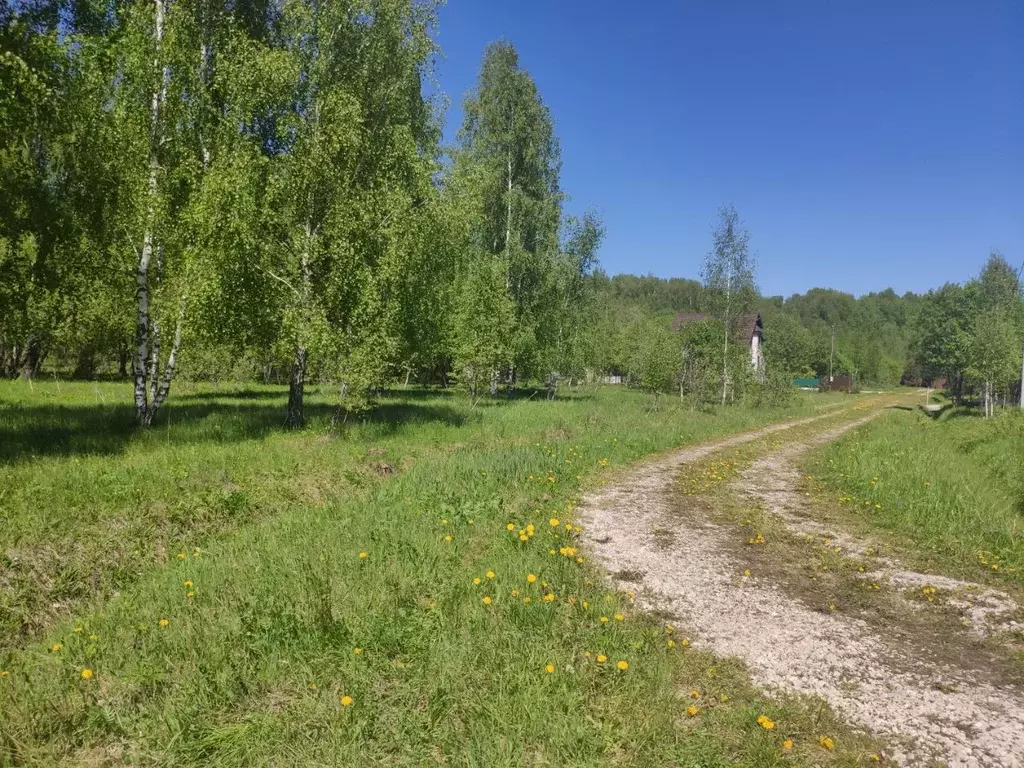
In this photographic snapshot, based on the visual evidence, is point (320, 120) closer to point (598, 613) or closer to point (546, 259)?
point (598, 613)

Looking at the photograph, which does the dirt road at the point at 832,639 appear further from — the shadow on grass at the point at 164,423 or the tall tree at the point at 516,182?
the tall tree at the point at 516,182

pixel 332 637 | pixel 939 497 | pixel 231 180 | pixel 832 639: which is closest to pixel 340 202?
pixel 231 180

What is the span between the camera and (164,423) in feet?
51.9

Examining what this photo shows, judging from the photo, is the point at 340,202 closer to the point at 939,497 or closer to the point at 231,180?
the point at 231,180

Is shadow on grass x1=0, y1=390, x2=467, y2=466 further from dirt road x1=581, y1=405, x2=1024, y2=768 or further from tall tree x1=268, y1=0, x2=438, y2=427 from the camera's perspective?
dirt road x1=581, y1=405, x2=1024, y2=768

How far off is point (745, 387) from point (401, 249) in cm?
2959

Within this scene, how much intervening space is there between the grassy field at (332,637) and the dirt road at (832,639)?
1.31 ft

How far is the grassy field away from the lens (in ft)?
12.8

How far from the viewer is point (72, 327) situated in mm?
28516

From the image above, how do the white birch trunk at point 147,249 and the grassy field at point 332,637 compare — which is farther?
the white birch trunk at point 147,249

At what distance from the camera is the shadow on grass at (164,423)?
11961mm

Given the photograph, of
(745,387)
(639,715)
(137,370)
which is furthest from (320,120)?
(745,387)

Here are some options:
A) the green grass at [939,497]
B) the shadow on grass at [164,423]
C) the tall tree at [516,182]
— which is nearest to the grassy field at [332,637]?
the shadow on grass at [164,423]

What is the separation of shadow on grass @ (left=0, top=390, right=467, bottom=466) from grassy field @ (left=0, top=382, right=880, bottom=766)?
124 centimetres
